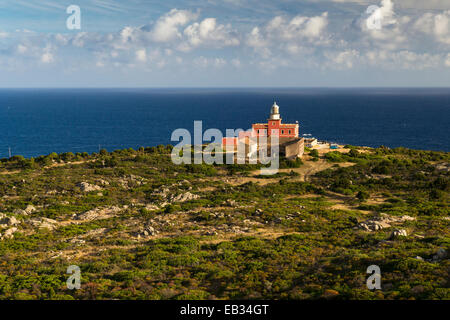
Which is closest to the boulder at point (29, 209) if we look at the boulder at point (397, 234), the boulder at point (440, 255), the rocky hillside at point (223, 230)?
the rocky hillside at point (223, 230)

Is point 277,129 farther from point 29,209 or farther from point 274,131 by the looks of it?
point 29,209

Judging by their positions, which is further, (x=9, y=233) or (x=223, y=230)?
(x=223, y=230)

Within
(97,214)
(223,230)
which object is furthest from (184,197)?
(223,230)

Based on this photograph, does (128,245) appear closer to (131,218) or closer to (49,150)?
(131,218)

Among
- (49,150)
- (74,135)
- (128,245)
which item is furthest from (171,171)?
(74,135)

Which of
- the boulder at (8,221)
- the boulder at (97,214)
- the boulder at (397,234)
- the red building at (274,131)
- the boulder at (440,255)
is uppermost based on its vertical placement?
the red building at (274,131)

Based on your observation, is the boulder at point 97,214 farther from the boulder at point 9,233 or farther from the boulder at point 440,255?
the boulder at point 440,255

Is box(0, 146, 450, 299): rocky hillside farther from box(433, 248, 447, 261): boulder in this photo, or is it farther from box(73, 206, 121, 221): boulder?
box(73, 206, 121, 221): boulder

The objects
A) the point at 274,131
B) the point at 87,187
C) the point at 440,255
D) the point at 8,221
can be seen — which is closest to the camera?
the point at 440,255
